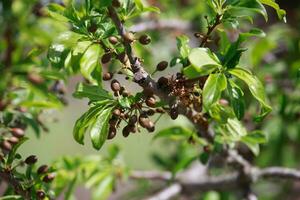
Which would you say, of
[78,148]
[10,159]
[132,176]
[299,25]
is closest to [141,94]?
[10,159]

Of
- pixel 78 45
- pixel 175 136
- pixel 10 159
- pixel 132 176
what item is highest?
pixel 78 45

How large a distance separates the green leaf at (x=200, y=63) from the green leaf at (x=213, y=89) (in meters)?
0.02

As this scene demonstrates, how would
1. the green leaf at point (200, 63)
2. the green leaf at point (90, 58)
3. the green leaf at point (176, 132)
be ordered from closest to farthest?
the green leaf at point (200, 63)
the green leaf at point (90, 58)
the green leaf at point (176, 132)

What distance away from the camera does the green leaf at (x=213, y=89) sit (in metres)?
1.25

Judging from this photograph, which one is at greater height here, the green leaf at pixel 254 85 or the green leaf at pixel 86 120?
the green leaf at pixel 86 120

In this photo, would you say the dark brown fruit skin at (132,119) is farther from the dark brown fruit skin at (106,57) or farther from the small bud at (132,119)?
the dark brown fruit skin at (106,57)

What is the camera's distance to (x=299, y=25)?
3682 mm

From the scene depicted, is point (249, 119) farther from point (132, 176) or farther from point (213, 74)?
point (213, 74)

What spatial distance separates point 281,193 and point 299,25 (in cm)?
118

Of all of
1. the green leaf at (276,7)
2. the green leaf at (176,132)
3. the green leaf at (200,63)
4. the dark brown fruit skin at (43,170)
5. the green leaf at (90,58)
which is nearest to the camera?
the green leaf at (200,63)

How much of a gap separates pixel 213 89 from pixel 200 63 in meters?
0.08

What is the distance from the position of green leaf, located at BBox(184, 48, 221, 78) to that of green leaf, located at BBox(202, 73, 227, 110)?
0.07ft

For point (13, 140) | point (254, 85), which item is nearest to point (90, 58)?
point (13, 140)

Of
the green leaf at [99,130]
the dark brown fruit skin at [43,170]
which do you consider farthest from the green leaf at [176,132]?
the green leaf at [99,130]
